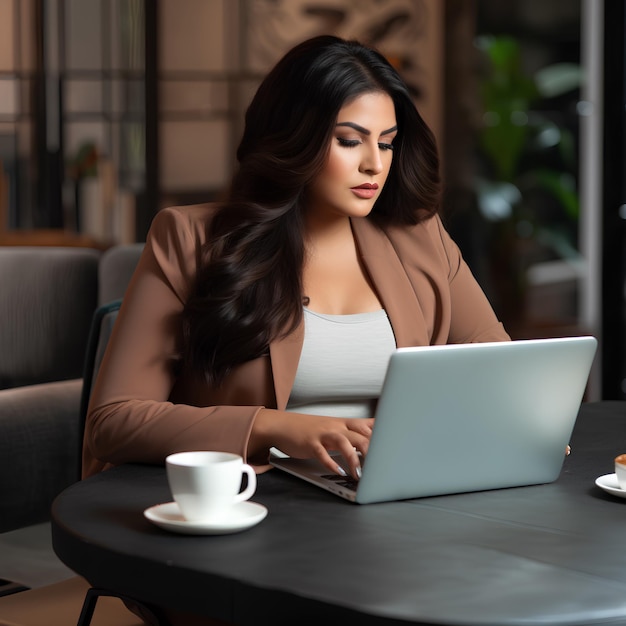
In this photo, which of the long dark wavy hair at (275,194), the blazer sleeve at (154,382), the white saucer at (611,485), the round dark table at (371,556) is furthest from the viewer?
the long dark wavy hair at (275,194)

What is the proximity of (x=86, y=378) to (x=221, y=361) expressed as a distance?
49 cm

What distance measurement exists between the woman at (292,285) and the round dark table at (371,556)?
159 millimetres

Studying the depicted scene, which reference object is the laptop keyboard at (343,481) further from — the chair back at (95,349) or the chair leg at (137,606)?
the chair back at (95,349)

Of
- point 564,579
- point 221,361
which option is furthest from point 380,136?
point 564,579

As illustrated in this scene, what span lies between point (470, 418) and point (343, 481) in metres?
0.18

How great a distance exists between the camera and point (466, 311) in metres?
1.88

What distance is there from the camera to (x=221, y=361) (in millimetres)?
1573

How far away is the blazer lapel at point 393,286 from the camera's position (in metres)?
1.73

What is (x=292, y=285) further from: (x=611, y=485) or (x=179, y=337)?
(x=611, y=485)

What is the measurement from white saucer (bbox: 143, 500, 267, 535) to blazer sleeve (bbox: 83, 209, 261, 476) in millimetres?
236

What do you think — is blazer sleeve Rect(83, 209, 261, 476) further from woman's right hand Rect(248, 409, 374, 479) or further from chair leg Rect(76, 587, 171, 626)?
chair leg Rect(76, 587, 171, 626)

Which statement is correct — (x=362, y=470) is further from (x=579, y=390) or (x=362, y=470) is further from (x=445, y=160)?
(x=445, y=160)

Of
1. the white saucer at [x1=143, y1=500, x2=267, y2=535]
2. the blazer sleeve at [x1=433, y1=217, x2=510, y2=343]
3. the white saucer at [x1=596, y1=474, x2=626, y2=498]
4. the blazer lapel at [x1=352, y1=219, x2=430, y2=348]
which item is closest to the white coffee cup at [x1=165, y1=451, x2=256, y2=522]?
the white saucer at [x1=143, y1=500, x2=267, y2=535]

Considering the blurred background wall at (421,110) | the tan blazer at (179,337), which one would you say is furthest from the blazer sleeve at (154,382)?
the blurred background wall at (421,110)
